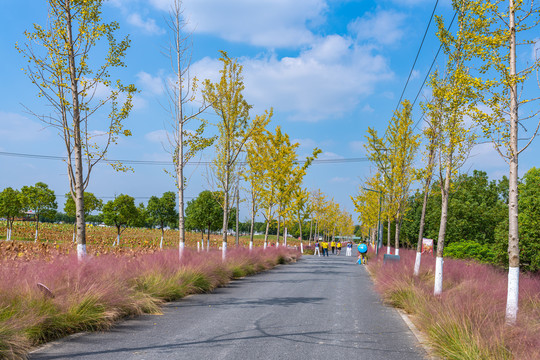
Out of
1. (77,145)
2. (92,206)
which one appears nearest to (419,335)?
(77,145)

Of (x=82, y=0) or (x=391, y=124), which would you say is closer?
(x=82, y=0)

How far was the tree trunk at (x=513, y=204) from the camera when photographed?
7.19 metres

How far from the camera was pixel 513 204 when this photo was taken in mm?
7461

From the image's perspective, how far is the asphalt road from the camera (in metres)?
6.03

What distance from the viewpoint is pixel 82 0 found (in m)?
11.3

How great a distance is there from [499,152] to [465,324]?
372 centimetres

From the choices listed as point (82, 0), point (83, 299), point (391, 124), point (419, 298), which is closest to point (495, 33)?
point (419, 298)

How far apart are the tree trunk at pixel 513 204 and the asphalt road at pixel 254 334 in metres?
1.81

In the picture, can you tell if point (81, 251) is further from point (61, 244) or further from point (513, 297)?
point (61, 244)

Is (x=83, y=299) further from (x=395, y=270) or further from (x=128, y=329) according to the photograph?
(x=395, y=270)

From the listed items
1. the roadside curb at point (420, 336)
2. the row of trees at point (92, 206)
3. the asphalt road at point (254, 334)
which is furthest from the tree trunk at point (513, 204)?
the row of trees at point (92, 206)

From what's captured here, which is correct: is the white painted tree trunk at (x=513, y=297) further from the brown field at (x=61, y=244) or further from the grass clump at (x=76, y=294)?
the brown field at (x=61, y=244)

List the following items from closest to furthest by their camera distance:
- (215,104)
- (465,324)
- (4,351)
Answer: (4,351), (465,324), (215,104)

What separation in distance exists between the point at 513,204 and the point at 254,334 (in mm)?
5146
